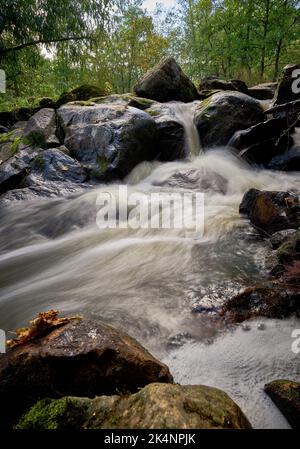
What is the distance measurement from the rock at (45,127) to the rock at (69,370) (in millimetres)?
6740

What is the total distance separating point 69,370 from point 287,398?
133 centimetres

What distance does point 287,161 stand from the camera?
7699 mm

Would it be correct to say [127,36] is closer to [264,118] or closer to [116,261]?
[264,118]

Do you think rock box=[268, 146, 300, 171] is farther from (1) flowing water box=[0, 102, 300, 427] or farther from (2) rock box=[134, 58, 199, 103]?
(2) rock box=[134, 58, 199, 103]

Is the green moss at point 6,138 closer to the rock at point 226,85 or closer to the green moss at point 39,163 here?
the green moss at point 39,163

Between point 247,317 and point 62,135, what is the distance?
6.95 m

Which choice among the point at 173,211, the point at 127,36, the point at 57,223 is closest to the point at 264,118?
the point at 173,211

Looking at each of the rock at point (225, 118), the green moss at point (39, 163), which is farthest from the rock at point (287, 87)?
the green moss at point (39, 163)

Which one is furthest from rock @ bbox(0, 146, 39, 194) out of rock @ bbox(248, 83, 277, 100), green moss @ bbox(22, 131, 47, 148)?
rock @ bbox(248, 83, 277, 100)

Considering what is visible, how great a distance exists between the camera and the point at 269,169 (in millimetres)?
7949

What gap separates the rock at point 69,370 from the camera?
1.69 metres

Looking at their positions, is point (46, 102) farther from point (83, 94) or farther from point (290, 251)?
point (290, 251)

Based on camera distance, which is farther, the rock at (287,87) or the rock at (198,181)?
the rock at (287,87)

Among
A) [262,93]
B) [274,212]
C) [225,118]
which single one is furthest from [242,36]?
[274,212]
